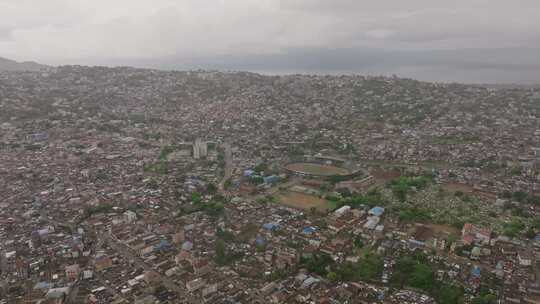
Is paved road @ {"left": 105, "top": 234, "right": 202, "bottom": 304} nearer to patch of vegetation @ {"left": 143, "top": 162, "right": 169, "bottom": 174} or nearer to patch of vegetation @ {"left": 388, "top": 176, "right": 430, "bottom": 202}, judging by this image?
patch of vegetation @ {"left": 143, "top": 162, "right": 169, "bottom": 174}

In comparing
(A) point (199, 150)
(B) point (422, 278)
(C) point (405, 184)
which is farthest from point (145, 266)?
(C) point (405, 184)

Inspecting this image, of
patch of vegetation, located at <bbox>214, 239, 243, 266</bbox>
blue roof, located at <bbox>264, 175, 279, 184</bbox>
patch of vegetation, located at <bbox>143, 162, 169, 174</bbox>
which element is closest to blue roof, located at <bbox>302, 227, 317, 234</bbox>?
patch of vegetation, located at <bbox>214, 239, 243, 266</bbox>

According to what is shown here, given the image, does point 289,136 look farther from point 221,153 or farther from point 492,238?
point 492,238

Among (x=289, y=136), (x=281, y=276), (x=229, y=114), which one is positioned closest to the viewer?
(x=281, y=276)

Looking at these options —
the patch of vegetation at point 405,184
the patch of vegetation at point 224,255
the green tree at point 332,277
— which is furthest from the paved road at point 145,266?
the patch of vegetation at point 405,184

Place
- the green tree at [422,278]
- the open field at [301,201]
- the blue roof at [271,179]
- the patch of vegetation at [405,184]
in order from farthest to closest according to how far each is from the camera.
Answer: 1. the blue roof at [271,179]
2. the patch of vegetation at [405,184]
3. the open field at [301,201]
4. the green tree at [422,278]

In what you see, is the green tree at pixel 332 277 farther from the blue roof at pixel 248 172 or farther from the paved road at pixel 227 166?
the blue roof at pixel 248 172

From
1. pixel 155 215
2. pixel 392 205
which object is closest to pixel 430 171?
pixel 392 205
